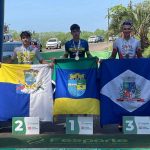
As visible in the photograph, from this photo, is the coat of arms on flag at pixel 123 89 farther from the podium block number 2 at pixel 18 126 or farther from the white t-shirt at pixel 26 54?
the podium block number 2 at pixel 18 126

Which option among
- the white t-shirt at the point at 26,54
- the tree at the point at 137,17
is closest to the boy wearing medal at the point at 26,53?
the white t-shirt at the point at 26,54

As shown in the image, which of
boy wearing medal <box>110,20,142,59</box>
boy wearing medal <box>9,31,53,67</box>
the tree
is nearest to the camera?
boy wearing medal <box>110,20,142,59</box>

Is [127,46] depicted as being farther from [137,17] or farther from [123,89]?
[137,17]

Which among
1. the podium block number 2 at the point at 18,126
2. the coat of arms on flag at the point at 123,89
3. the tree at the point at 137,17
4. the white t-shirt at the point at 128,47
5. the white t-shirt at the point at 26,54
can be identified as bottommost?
the podium block number 2 at the point at 18,126

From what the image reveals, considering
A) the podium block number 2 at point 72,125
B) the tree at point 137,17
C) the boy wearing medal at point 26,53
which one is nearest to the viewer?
the podium block number 2 at point 72,125

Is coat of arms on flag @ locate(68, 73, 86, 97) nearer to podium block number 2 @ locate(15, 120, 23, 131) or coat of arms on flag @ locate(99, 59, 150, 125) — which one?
coat of arms on flag @ locate(99, 59, 150, 125)

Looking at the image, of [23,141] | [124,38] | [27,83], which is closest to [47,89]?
[27,83]

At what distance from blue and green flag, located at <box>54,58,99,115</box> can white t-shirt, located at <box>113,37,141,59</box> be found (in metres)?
0.62

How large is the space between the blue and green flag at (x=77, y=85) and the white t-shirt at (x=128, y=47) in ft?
2.04

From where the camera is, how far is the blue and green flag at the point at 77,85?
30.4 feet

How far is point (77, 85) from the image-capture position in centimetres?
926

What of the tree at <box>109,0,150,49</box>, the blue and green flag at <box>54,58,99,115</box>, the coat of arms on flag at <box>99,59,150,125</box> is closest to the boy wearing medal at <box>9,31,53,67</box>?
the blue and green flag at <box>54,58,99,115</box>

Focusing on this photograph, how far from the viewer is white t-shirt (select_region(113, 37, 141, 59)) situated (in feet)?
30.6

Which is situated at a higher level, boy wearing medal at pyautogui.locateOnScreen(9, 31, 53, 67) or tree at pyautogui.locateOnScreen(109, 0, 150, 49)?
tree at pyautogui.locateOnScreen(109, 0, 150, 49)
